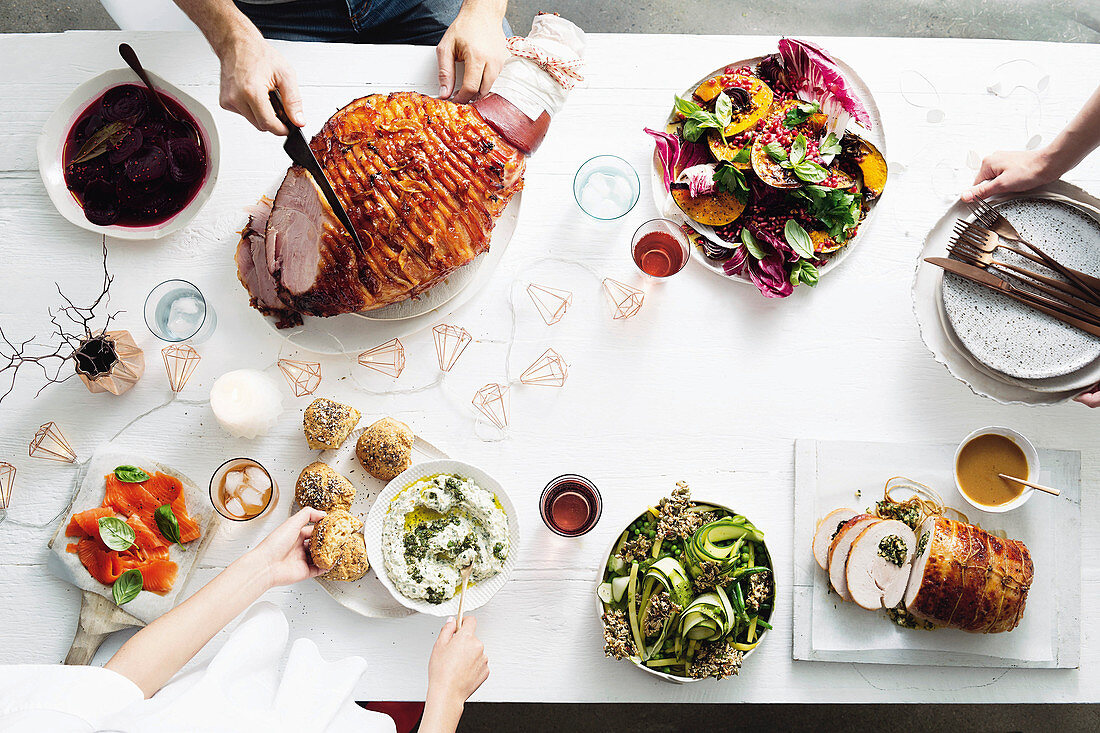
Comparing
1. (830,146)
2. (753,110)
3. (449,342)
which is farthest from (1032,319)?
(449,342)

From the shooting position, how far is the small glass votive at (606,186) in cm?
200

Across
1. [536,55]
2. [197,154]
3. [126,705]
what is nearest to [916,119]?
[536,55]

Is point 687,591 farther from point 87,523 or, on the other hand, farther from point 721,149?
point 87,523

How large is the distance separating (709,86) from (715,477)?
107 centimetres

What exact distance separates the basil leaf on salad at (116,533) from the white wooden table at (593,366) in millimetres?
201

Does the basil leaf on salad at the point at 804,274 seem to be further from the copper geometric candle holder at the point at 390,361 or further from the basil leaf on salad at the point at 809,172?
the copper geometric candle holder at the point at 390,361

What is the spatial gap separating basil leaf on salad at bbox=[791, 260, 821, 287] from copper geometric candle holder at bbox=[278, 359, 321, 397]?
4.30 feet

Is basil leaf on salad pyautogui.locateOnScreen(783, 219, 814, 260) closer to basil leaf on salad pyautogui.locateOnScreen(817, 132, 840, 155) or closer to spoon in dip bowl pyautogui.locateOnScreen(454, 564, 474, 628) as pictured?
basil leaf on salad pyautogui.locateOnScreen(817, 132, 840, 155)

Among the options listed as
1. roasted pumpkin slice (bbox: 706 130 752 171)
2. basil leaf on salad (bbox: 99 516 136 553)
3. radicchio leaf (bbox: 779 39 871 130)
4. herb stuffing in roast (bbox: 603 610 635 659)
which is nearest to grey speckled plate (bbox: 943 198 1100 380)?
radicchio leaf (bbox: 779 39 871 130)

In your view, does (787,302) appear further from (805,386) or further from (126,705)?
(126,705)

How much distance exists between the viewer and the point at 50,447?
192cm

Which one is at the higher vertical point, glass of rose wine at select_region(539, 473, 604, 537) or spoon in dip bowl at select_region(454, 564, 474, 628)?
glass of rose wine at select_region(539, 473, 604, 537)

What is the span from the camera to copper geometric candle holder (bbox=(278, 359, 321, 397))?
76.7 inches

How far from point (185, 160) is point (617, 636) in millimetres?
1675
